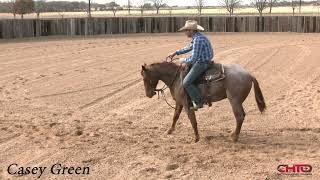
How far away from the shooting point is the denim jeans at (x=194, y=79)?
8.27 m

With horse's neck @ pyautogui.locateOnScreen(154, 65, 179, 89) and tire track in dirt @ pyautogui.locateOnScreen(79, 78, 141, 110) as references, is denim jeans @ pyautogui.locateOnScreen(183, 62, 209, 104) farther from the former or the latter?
tire track in dirt @ pyautogui.locateOnScreen(79, 78, 141, 110)

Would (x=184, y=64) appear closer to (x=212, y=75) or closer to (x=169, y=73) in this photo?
(x=169, y=73)

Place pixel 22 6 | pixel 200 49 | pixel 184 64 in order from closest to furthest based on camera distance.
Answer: pixel 200 49
pixel 184 64
pixel 22 6

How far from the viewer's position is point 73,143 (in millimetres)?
8320

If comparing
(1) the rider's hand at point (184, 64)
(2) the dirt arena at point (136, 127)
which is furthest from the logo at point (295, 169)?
(1) the rider's hand at point (184, 64)

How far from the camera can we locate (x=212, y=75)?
8.34 metres

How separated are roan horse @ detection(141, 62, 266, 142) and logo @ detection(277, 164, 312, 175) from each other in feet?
4.66

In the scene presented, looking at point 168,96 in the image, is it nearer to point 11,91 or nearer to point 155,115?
point 155,115

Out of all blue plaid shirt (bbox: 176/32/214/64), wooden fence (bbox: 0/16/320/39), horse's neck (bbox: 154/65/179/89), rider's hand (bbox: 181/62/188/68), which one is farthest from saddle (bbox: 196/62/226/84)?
wooden fence (bbox: 0/16/320/39)

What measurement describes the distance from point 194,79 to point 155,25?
28332mm

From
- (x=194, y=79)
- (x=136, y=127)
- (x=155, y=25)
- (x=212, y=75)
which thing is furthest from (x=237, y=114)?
(x=155, y=25)

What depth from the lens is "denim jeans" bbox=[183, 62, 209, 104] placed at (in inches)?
326

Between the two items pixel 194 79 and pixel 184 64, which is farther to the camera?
pixel 184 64

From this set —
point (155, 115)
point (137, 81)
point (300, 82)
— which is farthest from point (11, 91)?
point (300, 82)
